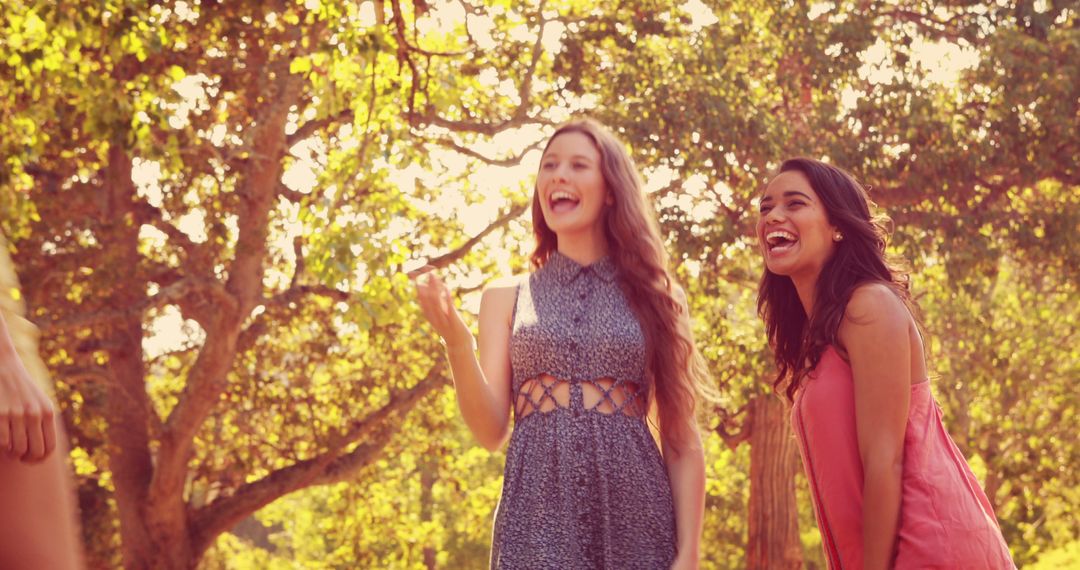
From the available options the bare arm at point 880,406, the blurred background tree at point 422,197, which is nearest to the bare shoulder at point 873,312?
the bare arm at point 880,406

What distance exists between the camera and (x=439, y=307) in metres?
3.48

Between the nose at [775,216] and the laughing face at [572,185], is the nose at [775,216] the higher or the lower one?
the lower one

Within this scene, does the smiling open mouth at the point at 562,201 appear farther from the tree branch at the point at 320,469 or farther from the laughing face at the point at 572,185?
the tree branch at the point at 320,469

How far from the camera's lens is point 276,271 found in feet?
57.4

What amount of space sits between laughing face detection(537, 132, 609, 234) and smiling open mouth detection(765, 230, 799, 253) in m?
0.60

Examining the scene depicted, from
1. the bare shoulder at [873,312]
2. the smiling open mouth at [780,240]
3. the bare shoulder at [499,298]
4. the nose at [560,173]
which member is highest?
the nose at [560,173]

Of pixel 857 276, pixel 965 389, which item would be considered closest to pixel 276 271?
pixel 965 389

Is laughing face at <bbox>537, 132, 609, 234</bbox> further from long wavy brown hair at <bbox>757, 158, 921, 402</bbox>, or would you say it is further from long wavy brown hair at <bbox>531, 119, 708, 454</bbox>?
long wavy brown hair at <bbox>757, 158, 921, 402</bbox>

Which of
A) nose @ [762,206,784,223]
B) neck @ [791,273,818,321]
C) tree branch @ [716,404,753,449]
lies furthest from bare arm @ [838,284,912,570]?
tree branch @ [716,404,753,449]

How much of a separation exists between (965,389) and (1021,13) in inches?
301

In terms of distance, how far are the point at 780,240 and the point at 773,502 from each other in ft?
42.8

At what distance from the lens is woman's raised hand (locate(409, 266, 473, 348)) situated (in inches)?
136

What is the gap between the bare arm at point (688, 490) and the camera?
362 centimetres

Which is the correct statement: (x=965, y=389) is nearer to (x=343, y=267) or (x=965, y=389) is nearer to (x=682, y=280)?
(x=682, y=280)
